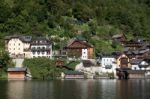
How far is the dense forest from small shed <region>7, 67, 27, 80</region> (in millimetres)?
11400

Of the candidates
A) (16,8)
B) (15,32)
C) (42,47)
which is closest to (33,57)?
(42,47)

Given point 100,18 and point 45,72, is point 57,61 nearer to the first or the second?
point 45,72

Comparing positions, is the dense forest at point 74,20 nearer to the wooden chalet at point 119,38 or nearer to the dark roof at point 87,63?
the wooden chalet at point 119,38

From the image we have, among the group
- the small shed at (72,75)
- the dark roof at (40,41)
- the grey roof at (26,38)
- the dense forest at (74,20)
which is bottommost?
the small shed at (72,75)

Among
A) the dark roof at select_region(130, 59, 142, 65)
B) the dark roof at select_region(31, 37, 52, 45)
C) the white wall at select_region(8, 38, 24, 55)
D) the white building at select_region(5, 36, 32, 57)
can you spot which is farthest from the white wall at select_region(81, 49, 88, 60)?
the white wall at select_region(8, 38, 24, 55)

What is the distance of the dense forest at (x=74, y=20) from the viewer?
92.1 meters

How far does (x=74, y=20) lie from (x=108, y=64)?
20.7 meters

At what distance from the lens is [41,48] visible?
85438mm

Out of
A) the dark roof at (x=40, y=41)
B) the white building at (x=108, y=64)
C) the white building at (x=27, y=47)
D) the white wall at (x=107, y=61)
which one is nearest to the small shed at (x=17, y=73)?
the white building at (x=27, y=47)

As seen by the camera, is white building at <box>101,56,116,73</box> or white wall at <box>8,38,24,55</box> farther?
white wall at <box>8,38,24,55</box>

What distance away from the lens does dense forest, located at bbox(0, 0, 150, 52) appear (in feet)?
302

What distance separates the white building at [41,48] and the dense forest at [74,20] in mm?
4949

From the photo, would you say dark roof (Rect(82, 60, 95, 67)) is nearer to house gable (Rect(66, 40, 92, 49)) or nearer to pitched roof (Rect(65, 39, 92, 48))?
house gable (Rect(66, 40, 92, 49))

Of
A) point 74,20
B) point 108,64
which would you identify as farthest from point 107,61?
point 74,20
